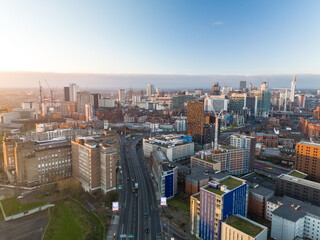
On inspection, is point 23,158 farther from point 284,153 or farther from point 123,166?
point 284,153

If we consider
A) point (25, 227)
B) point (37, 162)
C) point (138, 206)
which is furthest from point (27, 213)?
point (138, 206)

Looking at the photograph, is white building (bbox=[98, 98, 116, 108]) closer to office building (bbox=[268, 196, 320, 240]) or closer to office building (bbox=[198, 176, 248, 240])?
office building (bbox=[198, 176, 248, 240])

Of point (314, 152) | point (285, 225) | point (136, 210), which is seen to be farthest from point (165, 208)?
point (314, 152)

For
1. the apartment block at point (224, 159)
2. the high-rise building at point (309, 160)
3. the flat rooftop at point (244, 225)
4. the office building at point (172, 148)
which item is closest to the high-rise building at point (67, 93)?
the office building at point (172, 148)

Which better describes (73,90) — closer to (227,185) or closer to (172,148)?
(172,148)

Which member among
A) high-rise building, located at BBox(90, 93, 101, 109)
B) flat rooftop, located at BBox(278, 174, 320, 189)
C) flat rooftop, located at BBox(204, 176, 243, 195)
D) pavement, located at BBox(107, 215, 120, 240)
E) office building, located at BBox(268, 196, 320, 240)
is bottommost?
pavement, located at BBox(107, 215, 120, 240)

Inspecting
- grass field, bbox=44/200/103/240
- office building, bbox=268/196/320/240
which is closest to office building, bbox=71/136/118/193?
grass field, bbox=44/200/103/240

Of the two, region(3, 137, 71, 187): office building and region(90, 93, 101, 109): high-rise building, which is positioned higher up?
region(90, 93, 101, 109): high-rise building
